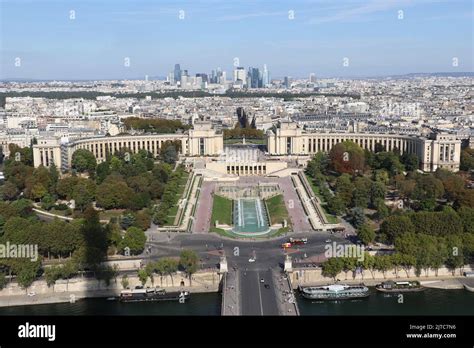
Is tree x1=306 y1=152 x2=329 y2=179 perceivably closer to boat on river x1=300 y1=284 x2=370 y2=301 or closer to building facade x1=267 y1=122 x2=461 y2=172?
building facade x1=267 y1=122 x2=461 y2=172

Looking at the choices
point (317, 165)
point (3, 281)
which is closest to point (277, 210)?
point (317, 165)

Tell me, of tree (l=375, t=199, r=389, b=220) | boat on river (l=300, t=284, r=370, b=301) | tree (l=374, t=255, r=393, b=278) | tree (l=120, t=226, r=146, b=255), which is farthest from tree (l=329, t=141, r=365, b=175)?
boat on river (l=300, t=284, r=370, b=301)

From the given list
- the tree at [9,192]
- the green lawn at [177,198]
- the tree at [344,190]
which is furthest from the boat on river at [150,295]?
the tree at [9,192]

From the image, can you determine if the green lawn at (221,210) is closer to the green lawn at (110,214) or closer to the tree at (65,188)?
the green lawn at (110,214)
